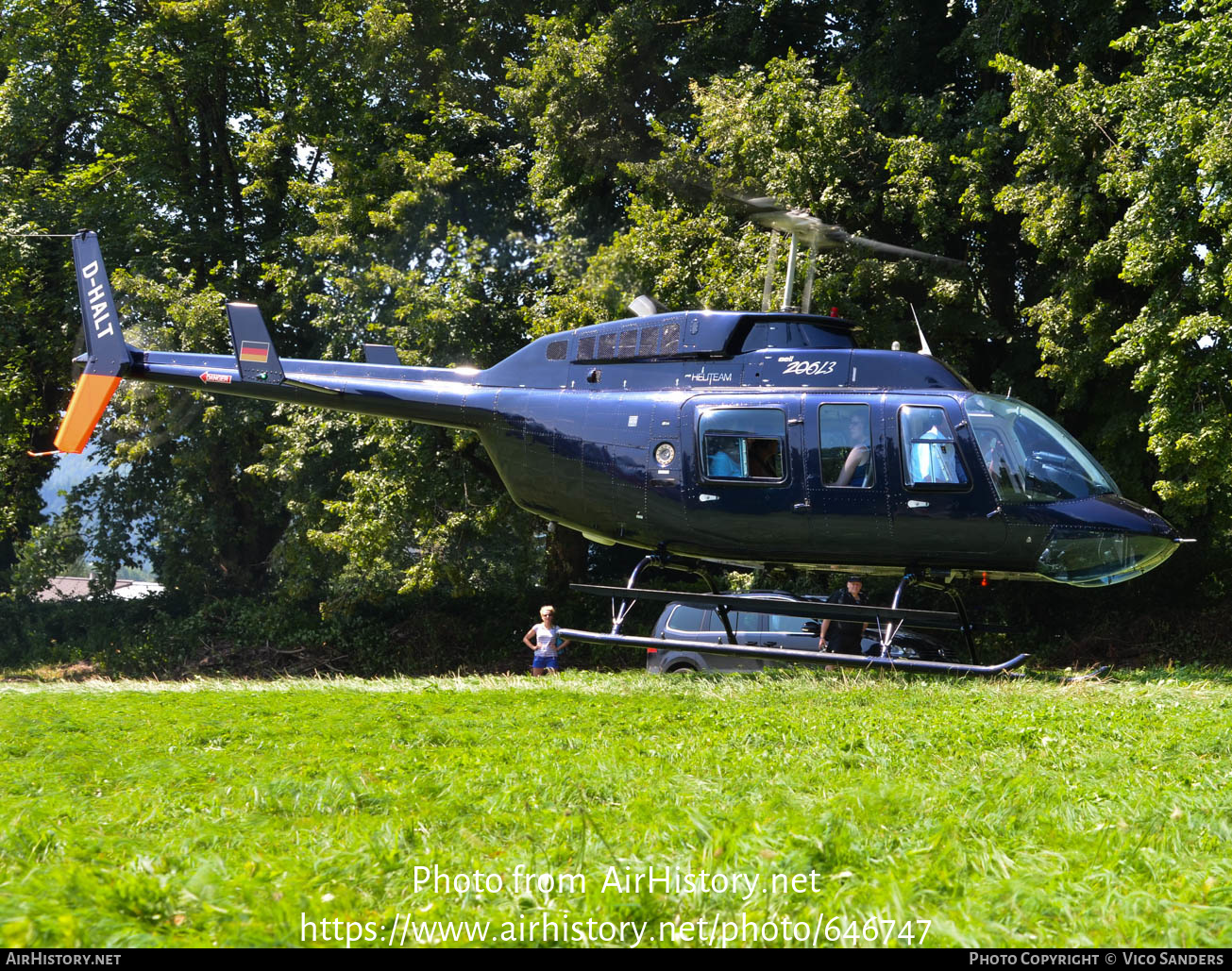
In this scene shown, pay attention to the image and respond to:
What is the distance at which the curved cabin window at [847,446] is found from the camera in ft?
38.1

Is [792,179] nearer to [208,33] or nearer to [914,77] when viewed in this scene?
[914,77]

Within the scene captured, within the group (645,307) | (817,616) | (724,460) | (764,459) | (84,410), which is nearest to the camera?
(764,459)

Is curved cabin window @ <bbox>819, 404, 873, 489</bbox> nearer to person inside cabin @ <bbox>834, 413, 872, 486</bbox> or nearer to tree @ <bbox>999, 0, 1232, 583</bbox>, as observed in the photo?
person inside cabin @ <bbox>834, 413, 872, 486</bbox>

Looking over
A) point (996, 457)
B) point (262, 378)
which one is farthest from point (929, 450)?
point (262, 378)

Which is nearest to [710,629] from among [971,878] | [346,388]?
[346,388]

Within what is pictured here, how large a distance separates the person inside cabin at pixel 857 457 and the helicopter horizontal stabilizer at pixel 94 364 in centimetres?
1018

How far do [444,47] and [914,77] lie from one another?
11.4 metres

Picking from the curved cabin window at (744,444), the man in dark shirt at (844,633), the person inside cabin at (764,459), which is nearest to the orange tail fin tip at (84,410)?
the curved cabin window at (744,444)

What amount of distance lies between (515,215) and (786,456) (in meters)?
16.7

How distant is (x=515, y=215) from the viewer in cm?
2658

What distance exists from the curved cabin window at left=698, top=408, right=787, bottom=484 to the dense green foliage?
22.0 ft

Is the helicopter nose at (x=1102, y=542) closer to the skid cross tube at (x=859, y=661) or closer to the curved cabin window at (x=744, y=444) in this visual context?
the skid cross tube at (x=859, y=661)

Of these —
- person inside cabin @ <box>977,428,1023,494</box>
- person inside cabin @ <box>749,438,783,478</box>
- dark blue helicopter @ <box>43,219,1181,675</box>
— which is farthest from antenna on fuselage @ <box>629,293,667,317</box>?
person inside cabin @ <box>977,428,1023,494</box>

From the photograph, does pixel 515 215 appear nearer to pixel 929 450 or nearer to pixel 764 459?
pixel 764 459
